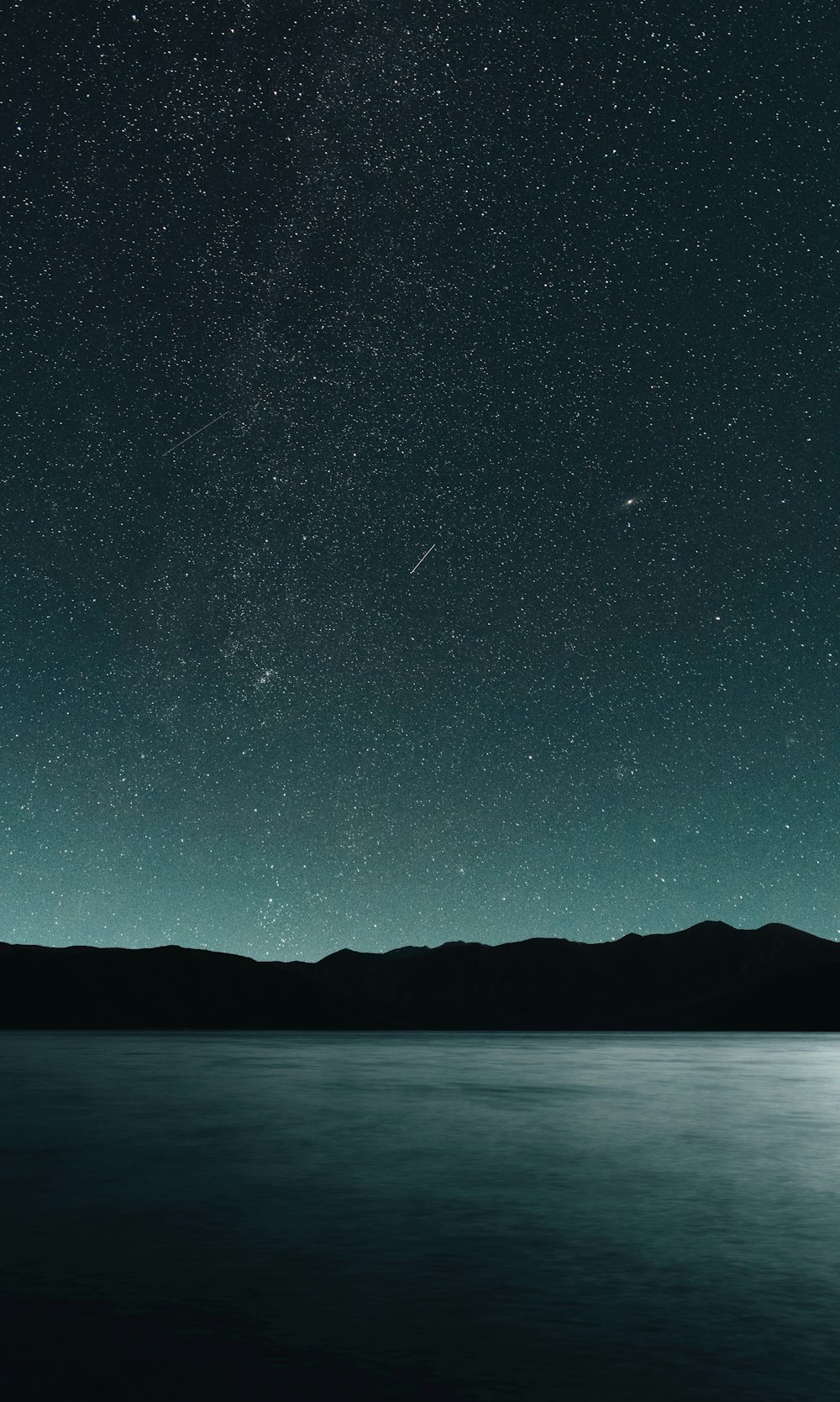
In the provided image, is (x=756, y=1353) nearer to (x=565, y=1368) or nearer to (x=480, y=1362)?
(x=565, y=1368)

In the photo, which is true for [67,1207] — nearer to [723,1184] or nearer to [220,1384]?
[220,1384]

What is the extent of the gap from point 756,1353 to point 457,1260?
4.57 meters

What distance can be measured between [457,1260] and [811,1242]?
17.2 feet

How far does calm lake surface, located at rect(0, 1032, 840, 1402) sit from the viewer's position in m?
9.09

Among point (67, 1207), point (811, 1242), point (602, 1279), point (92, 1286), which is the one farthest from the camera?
point (67, 1207)

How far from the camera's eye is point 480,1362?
927 centimetres

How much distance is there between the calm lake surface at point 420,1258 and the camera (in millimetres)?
9086

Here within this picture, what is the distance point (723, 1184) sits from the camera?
20688mm

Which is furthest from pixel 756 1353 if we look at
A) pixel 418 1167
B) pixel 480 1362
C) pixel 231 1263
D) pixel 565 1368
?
pixel 418 1167

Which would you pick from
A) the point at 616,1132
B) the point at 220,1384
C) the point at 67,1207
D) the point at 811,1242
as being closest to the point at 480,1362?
the point at 220,1384

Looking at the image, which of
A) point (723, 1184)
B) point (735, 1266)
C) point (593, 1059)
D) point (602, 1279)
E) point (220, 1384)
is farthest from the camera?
point (593, 1059)

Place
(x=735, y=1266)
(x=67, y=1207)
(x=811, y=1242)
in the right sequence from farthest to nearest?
(x=67, y=1207), (x=811, y=1242), (x=735, y=1266)

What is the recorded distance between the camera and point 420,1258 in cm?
1374

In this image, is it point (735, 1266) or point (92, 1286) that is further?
point (735, 1266)
